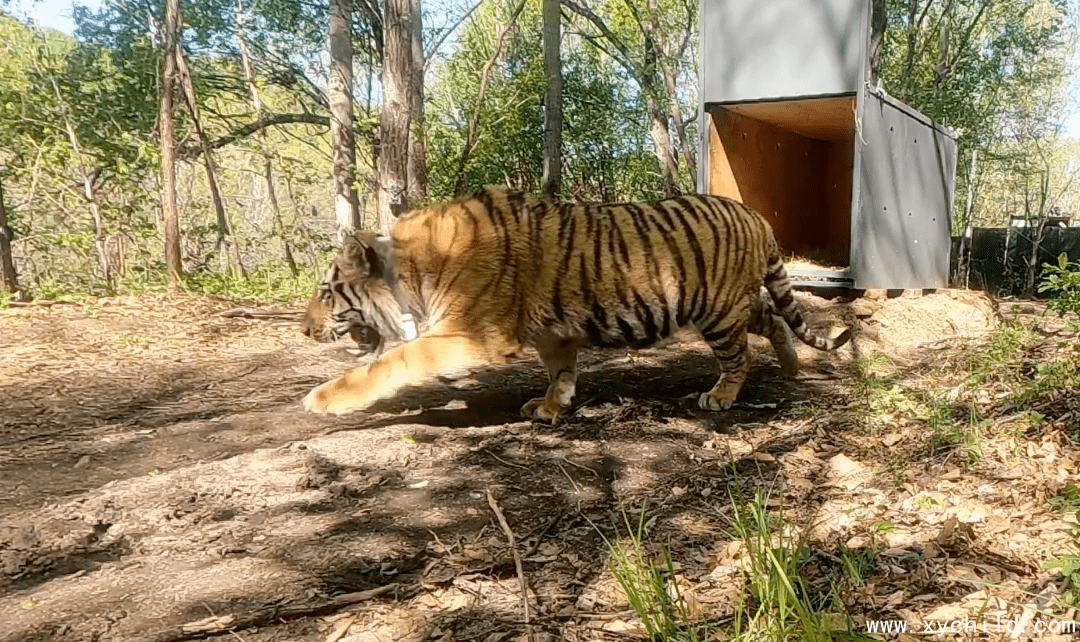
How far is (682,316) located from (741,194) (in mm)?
3806

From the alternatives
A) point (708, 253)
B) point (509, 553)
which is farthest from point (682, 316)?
point (509, 553)

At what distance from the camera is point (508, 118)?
41.0 ft

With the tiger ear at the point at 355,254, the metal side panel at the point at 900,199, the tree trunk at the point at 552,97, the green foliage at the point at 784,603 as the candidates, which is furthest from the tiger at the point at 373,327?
the tree trunk at the point at 552,97

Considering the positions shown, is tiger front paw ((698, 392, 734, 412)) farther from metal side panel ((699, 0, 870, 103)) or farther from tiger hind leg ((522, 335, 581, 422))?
metal side panel ((699, 0, 870, 103))

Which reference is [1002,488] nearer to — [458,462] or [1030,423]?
[1030,423]

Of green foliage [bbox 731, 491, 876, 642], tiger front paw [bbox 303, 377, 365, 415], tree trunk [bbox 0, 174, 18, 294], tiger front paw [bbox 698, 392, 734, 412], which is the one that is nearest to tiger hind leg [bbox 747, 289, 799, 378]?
tiger front paw [bbox 698, 392, 734, 412]

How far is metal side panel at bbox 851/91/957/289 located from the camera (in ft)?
22.1

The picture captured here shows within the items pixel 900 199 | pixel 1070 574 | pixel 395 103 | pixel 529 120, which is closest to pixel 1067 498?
pixel 1070 574

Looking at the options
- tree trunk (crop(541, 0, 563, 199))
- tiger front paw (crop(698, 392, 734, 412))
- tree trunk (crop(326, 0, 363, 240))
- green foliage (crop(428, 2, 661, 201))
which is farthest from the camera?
green foliage (crop(428, 2, 661, 201))

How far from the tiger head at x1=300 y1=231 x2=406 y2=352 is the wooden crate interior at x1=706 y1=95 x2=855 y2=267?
416cm

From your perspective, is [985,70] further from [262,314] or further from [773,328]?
[262,314]

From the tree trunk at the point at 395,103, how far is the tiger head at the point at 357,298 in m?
2.78

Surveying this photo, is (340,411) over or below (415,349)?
below

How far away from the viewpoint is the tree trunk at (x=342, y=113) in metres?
10.5
